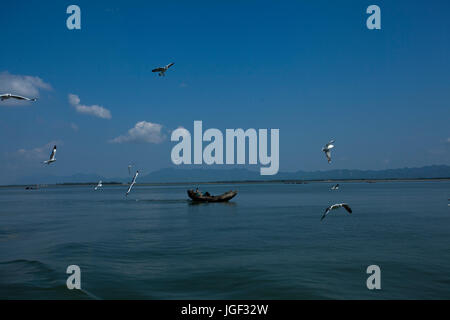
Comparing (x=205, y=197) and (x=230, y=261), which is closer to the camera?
(x=230, y=261)

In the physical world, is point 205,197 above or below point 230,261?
above

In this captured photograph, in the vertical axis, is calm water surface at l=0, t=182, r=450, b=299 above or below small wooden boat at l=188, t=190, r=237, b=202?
below

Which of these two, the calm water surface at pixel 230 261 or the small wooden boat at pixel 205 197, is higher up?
the small wooden boat at pixel 205 197

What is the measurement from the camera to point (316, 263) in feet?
57.8

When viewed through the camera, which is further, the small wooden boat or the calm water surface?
the small wooden boat

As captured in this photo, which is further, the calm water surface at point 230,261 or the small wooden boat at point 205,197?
the small wooden boat at point 205,197

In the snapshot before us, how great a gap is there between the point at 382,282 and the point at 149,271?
32.0ft

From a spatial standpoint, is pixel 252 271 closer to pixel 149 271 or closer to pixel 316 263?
pixel 316 263

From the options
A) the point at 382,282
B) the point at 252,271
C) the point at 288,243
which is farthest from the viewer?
the point at 288,243

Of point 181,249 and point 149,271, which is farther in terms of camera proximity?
point 181,249
